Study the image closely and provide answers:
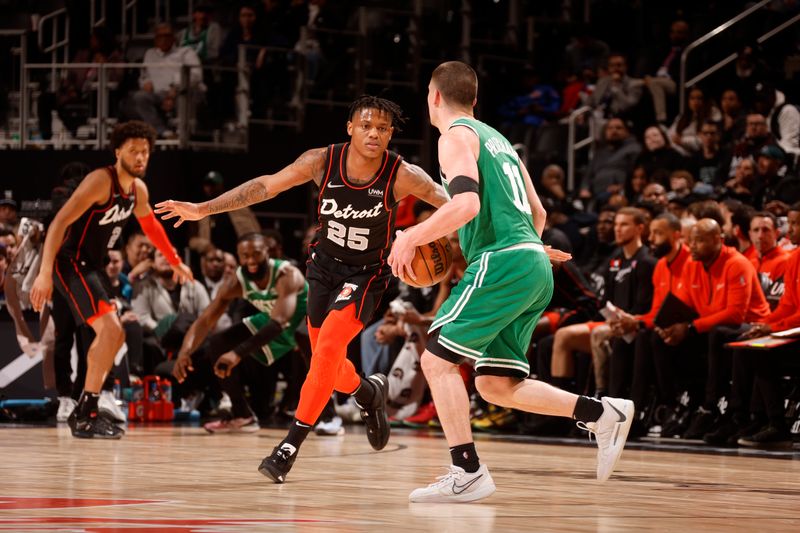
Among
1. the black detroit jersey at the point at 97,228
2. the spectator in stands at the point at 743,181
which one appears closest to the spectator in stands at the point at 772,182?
the spectator in stands at the point at 743,181

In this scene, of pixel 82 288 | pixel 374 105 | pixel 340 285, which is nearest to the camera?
pixel 374 105

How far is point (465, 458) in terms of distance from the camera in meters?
5.01

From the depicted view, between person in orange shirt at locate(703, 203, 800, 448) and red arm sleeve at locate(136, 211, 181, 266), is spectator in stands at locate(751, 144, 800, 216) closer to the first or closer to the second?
person in orange shirt at locate(703, 203, 800, 448)

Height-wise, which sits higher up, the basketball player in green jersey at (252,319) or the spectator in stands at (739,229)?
the spectator in stands at (739,229)

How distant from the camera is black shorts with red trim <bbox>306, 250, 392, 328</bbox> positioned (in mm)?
6566

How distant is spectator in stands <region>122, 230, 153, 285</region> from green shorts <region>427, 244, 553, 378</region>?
7.92 m

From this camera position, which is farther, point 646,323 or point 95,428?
point 646,323

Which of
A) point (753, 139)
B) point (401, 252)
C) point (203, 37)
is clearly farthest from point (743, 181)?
point (203, 37)

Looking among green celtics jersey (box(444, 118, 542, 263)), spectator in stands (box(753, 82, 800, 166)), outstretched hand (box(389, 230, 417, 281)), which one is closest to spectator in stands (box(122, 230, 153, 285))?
spectator in stands (box(753, 82, 800, 166))

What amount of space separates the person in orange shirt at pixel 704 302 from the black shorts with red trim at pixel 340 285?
10.9ft

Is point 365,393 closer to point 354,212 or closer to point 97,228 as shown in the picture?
point 354,212

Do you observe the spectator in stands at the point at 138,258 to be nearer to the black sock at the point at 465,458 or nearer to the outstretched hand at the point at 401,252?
the black sock at the point at 465,458

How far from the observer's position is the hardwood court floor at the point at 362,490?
14.1 feet

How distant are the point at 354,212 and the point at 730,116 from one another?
295 inches
